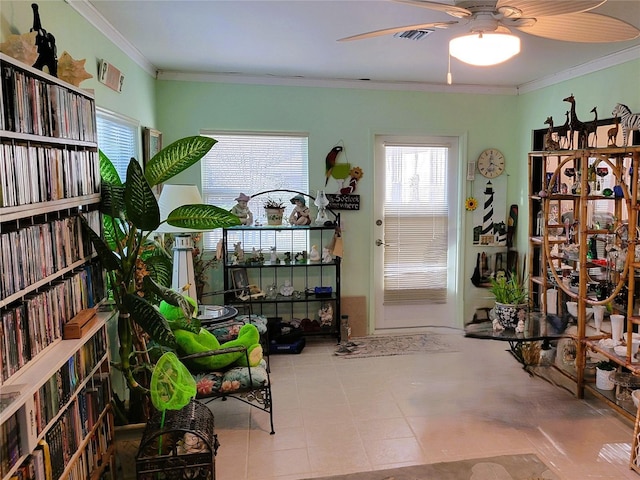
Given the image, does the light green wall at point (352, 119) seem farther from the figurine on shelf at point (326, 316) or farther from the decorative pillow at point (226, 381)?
the decorative pillow at point (226, 381)

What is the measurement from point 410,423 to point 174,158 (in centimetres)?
213

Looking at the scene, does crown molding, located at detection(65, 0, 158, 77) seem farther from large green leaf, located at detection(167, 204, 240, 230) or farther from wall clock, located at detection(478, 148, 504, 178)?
wall clock, located at detection(478, 148, 504, 178)

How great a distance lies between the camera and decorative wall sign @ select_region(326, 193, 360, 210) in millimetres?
4594

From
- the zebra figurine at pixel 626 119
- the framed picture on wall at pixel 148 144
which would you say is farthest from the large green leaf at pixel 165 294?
the zebra figurine at pixel 626 119

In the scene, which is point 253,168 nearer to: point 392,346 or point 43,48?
point 392,346

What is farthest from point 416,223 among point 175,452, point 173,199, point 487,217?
point 175,452

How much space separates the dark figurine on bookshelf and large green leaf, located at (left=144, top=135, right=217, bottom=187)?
1.88ft

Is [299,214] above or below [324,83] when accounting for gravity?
below

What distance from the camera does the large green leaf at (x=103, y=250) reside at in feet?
6.89

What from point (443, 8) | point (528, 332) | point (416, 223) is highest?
point (443, 8)

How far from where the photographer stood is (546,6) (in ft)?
5.55

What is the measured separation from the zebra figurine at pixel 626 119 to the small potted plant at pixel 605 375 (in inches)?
59.7

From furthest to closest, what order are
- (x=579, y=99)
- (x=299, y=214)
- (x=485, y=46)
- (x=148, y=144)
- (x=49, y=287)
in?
(x=299, y=214)
(x=579, y=99)
(x=148, y=144)
(x=485, y=46)
(x=49, y=287)

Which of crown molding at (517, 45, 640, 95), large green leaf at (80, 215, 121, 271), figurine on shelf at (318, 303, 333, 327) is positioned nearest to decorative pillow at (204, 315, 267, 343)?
figurine on shelf at (318, 303, 333, 327)
